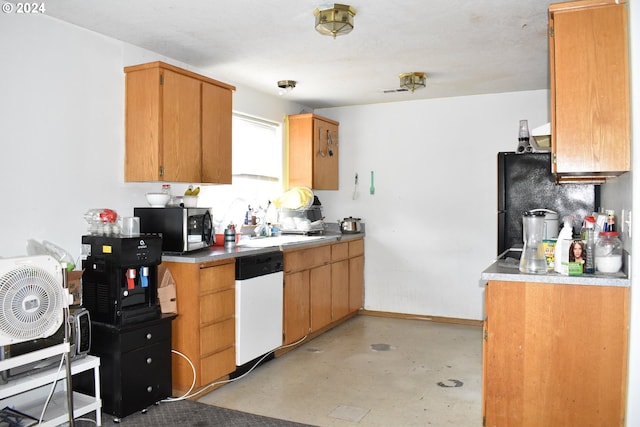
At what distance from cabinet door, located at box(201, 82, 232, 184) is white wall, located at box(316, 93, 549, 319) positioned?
2.18 meters

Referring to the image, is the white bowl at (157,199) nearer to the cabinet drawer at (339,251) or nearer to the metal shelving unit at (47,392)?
the metal shelving unit at (47,392)

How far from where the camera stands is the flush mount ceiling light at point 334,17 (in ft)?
9.44

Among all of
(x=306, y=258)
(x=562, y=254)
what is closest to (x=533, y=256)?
(x=562, y=254)

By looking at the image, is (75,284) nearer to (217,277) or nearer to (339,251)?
(217,277)

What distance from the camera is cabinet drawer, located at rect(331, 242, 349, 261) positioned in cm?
505

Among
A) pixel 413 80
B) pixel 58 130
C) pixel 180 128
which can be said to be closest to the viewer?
pixel 58 130

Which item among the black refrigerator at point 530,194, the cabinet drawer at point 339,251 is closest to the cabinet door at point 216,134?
the cabinet drawer at point 339,251

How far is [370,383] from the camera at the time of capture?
3.57m

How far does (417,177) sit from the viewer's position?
557 cm

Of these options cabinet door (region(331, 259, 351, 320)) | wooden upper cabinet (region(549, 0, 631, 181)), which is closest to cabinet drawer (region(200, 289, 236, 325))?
cabinet door (region(331, 259, 351, 320))

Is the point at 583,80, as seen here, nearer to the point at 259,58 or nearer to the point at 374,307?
the point at 259,58

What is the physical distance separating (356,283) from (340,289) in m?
0.47

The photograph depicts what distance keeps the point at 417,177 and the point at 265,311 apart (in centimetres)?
258

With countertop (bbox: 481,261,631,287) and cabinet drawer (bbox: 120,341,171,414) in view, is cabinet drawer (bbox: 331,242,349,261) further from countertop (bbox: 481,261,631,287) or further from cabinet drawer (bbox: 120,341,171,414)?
countertop (bbox: 481,261,631,287)
